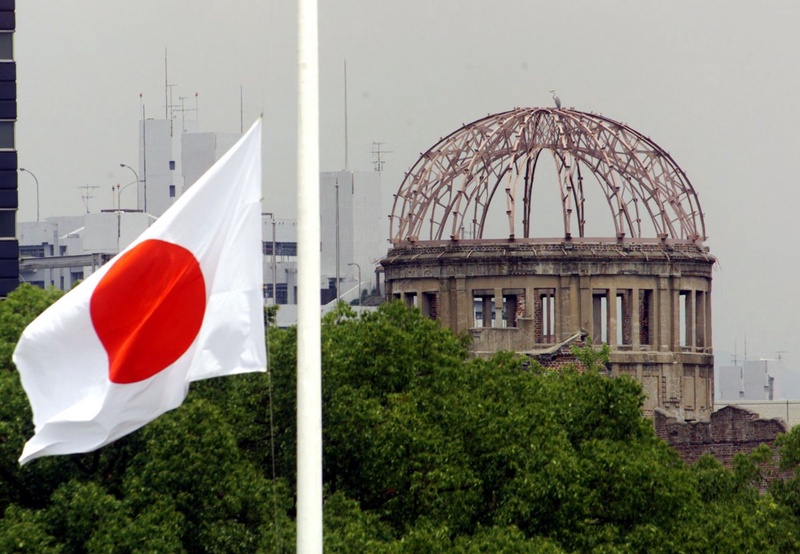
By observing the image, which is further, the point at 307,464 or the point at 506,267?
the point at 506,267

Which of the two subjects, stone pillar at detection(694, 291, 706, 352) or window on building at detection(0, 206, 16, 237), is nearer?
window on building at detection(0, 206, 16, 237)

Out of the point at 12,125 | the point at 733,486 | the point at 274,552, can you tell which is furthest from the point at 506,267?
the point at 274,552

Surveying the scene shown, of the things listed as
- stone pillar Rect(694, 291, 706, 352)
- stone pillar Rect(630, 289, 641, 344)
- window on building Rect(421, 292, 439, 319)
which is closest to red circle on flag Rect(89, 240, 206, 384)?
window on building Rect(421, 292, 439, 319)

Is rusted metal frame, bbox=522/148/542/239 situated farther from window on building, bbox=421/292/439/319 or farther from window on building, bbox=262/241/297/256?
window on building, bbox=262/241/297/256

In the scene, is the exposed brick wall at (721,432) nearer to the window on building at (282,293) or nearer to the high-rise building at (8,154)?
the high-rise building at (8,154)

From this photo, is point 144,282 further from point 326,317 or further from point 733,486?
point 733,486

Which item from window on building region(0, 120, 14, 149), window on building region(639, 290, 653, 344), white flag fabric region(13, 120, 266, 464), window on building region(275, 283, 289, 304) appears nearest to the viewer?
white flag fabric region(13, 120, 266, 464)
